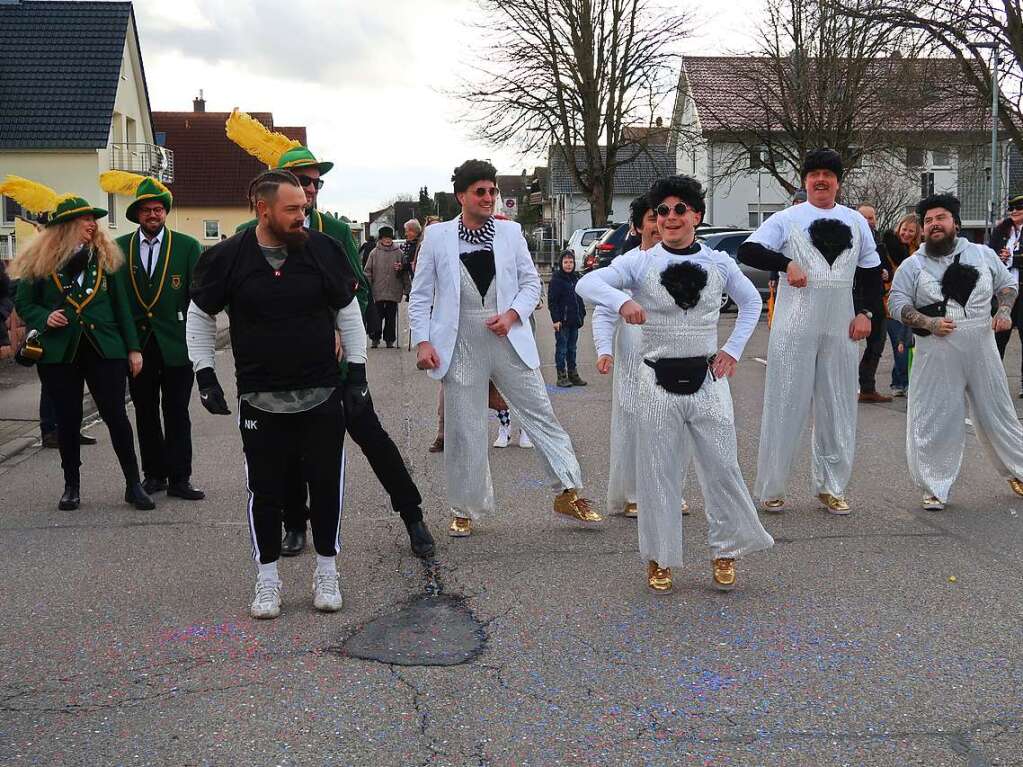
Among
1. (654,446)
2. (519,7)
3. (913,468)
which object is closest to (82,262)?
(654,446)

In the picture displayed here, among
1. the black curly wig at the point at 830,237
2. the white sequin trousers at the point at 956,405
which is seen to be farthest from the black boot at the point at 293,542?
the white sequin trousers at the point at 956,405

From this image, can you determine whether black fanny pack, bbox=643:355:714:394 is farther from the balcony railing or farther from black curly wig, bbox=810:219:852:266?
the balcony railing

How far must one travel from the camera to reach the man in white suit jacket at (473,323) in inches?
256

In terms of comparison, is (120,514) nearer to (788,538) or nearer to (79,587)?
(79,587)

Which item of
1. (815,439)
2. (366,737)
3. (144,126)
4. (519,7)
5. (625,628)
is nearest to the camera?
(366,737)

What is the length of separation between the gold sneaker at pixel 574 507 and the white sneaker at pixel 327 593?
171cm

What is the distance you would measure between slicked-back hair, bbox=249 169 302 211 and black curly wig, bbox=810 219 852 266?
3.18 metres

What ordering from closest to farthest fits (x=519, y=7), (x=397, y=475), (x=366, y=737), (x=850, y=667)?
(x=366, y=737) → (x=850, y=667) → (x=397, y=475) → (x=519, y=7)

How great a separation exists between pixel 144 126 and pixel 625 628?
46.1 metres

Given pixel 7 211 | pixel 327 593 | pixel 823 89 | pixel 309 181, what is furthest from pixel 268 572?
pixel 7 211

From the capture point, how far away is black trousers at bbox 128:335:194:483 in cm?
781

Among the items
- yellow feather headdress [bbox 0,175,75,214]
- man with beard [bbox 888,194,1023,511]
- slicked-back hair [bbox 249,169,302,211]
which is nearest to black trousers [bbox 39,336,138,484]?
yellow feather headdress [bbox 0,175,75,214]

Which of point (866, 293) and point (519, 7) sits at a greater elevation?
point (519, 7)

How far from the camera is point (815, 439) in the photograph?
7191 mm
